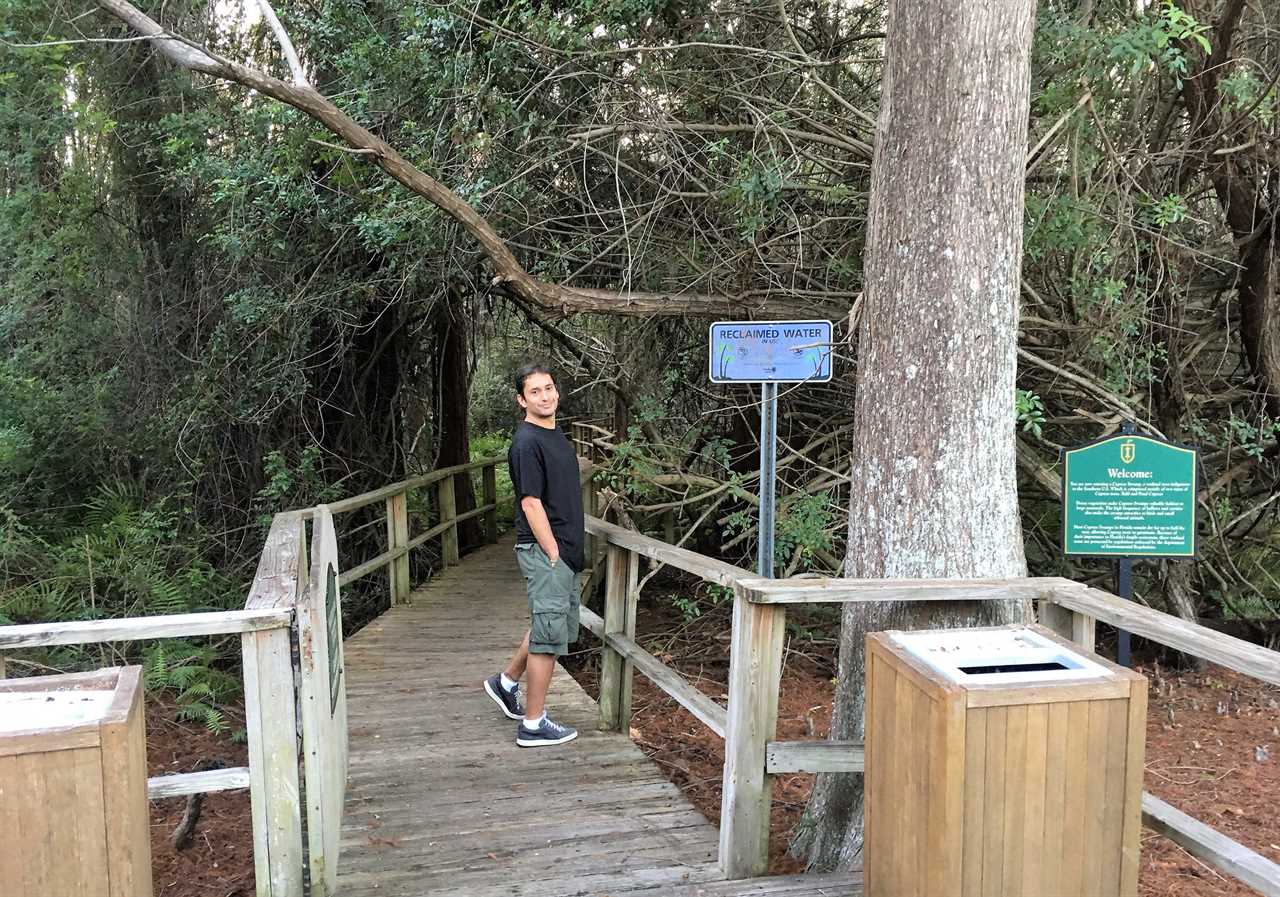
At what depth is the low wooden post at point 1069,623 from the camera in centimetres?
289

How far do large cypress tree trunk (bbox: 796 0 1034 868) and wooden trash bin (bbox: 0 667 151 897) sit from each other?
7.92ft

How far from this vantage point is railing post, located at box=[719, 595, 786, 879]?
9.93ft

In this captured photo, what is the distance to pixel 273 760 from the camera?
8.87ft

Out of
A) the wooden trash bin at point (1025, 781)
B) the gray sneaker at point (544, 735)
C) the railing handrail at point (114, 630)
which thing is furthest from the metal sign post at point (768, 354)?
the railing handrail at point (114, 630)

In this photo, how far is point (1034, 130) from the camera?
541 centimetres

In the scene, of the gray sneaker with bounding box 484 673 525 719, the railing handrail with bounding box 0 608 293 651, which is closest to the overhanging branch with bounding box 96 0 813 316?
the gray sneaker with bounding box 484 673 525 719

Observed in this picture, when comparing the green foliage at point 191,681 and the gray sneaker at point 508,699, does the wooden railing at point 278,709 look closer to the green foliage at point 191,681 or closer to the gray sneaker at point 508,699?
the gray sneaker at point 508,699

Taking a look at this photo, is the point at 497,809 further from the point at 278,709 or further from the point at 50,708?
the point at 50,708

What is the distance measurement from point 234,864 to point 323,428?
5.42 m

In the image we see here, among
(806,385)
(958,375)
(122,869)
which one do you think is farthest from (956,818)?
(806,385)

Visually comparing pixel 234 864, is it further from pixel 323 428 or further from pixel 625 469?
pixel 323 428

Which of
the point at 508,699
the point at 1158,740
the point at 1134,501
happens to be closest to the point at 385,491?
the point at 508,699

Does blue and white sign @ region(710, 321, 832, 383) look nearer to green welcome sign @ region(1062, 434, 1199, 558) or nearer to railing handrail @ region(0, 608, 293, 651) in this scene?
green welcome sign @ region(1062, 434, 1199, 558)

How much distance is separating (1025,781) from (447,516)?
8.30 meters
